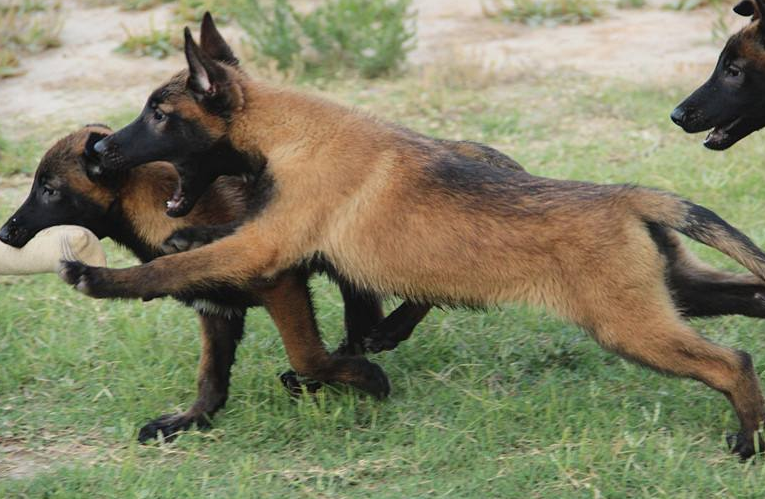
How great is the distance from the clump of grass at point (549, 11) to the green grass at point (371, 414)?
422 centimetres

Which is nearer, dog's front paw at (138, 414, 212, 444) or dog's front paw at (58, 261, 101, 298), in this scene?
dog's front paw at (58, 261, 101, 298)

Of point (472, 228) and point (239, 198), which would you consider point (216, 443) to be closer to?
point (239, 198)

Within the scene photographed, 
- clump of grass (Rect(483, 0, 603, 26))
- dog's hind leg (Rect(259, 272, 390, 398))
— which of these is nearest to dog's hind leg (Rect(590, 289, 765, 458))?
dog's hind leg (Rect(259, 272, 390, 398))

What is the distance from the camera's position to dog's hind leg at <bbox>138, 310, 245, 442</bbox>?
5590 millimetres

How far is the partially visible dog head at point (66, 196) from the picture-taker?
5578mm

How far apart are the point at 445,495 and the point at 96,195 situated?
2125 millimetres

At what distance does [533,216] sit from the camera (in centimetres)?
504

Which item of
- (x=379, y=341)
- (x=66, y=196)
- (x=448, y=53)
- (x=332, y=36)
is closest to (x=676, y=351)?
(x=379, y=341)

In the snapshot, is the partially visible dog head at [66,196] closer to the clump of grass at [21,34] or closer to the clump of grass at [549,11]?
the clump of grass at [21,34]

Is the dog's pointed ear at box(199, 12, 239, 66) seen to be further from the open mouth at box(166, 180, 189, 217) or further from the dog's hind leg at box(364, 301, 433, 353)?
the dog's hind leg at box(364, 301, 433, 353)

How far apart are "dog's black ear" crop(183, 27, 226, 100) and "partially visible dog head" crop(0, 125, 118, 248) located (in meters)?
0.59

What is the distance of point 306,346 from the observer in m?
5.50

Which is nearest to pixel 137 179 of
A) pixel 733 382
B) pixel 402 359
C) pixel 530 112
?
pixel 402 359

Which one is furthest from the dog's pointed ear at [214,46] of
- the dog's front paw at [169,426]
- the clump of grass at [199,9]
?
the clump of grass at [199,9]
